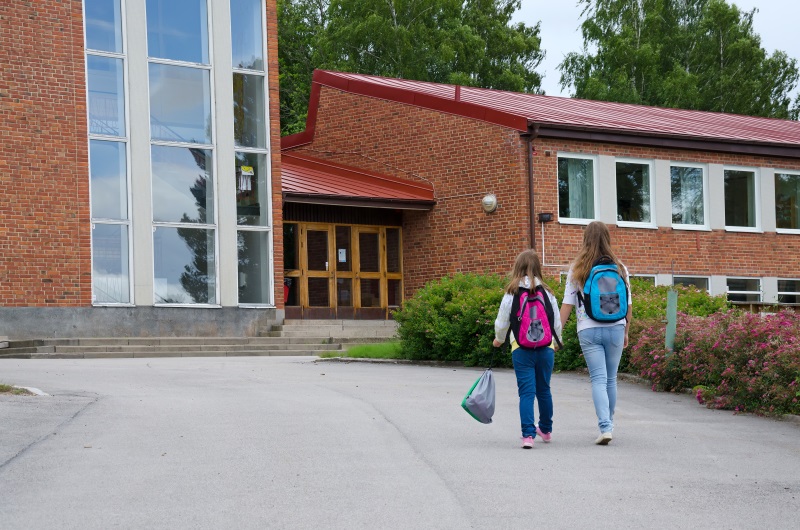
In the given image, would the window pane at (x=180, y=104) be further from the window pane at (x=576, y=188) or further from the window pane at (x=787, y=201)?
the window pane at (x=787, y=201)

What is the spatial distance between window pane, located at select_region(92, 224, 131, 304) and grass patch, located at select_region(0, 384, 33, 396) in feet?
37.5

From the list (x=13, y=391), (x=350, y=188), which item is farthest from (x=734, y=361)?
(x=350, y=188)

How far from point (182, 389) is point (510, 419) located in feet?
14.5

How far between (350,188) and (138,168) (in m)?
5.97

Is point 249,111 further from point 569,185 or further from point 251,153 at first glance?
point 569,185

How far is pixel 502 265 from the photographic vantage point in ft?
87.1

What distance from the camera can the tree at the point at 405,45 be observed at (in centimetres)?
4638

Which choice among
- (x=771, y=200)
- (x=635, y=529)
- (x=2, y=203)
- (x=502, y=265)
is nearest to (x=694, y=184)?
(x=771, y=200)

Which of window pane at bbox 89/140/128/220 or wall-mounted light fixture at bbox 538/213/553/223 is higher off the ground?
window pane at bbox 89/140/128/220

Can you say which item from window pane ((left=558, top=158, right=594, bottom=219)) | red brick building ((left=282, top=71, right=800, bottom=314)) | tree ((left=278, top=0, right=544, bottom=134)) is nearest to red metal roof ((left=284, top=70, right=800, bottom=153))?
red brick building ((left=282, top=71, right=800, bottom=314))

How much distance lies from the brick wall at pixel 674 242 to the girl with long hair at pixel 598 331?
53.4 feet

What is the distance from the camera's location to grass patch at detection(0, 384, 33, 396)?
1247 cm

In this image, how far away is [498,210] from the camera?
2677 centimetres

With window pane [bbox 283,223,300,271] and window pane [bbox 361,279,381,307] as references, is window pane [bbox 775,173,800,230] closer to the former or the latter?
window pane [bbox 361,279,381,307]
